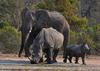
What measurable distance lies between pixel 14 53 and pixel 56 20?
13489 millimetres

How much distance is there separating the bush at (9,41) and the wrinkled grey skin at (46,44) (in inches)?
568

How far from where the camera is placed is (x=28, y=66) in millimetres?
14438

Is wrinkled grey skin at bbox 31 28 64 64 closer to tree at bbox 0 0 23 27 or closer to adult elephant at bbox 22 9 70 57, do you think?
adult elephant at bbox 22 9 70 57

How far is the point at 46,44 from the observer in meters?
16.4

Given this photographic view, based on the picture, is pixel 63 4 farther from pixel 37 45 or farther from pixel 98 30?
pixel 37 45

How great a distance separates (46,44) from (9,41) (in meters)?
15.8

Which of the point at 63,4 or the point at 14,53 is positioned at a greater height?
the point at 63,4

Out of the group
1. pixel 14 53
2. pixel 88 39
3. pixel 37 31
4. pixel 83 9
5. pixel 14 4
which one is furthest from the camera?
pixel 83 9

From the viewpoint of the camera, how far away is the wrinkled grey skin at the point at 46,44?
15898mm

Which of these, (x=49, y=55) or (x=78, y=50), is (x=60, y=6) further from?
(x=49, y=55)

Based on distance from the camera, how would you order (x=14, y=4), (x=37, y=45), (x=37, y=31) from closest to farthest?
1. (x=37, y=45)
2. (x=37, y=31)
3. (x=14, y=4)

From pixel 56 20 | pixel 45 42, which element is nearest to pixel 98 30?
pixel 56 20

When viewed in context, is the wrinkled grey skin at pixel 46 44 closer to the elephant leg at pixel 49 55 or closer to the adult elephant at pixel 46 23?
the elephant leg at pixel 49 55

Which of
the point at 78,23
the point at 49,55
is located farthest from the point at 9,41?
the point at 49,55
